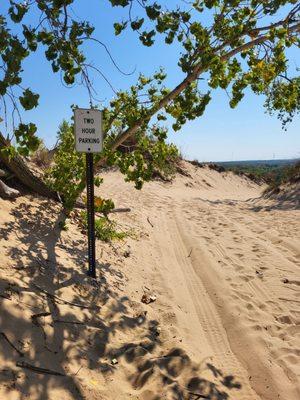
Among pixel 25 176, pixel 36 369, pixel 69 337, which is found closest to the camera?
pixel 36 369

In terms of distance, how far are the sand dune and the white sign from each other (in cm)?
145

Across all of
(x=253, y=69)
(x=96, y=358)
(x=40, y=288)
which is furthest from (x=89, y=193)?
(x=253, y=69)

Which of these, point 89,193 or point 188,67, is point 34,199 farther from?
point 188,67

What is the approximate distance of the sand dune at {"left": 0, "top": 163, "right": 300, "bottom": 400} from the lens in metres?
3.72

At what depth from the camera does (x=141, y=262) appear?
733 cm

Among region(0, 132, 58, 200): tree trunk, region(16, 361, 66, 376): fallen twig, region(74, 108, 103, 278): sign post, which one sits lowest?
region(16, 361, 66, 376): fallen twig

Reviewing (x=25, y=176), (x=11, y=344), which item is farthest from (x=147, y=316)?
(x=25, y=176)

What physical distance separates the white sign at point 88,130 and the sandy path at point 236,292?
2089mm

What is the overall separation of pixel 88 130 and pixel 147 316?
7.47 ft

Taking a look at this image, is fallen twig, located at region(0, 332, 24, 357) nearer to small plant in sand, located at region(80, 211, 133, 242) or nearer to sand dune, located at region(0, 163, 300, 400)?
sand dune, located at region(0, 163, 300, 400)

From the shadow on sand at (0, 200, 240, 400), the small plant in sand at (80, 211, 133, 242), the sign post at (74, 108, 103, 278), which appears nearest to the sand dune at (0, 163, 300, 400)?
the shadow on sand at (0, 200, 240, 400)

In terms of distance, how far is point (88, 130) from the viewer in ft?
18.4

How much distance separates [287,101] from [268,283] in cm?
301

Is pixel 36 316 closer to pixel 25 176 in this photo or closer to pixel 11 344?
pixel 11 344
